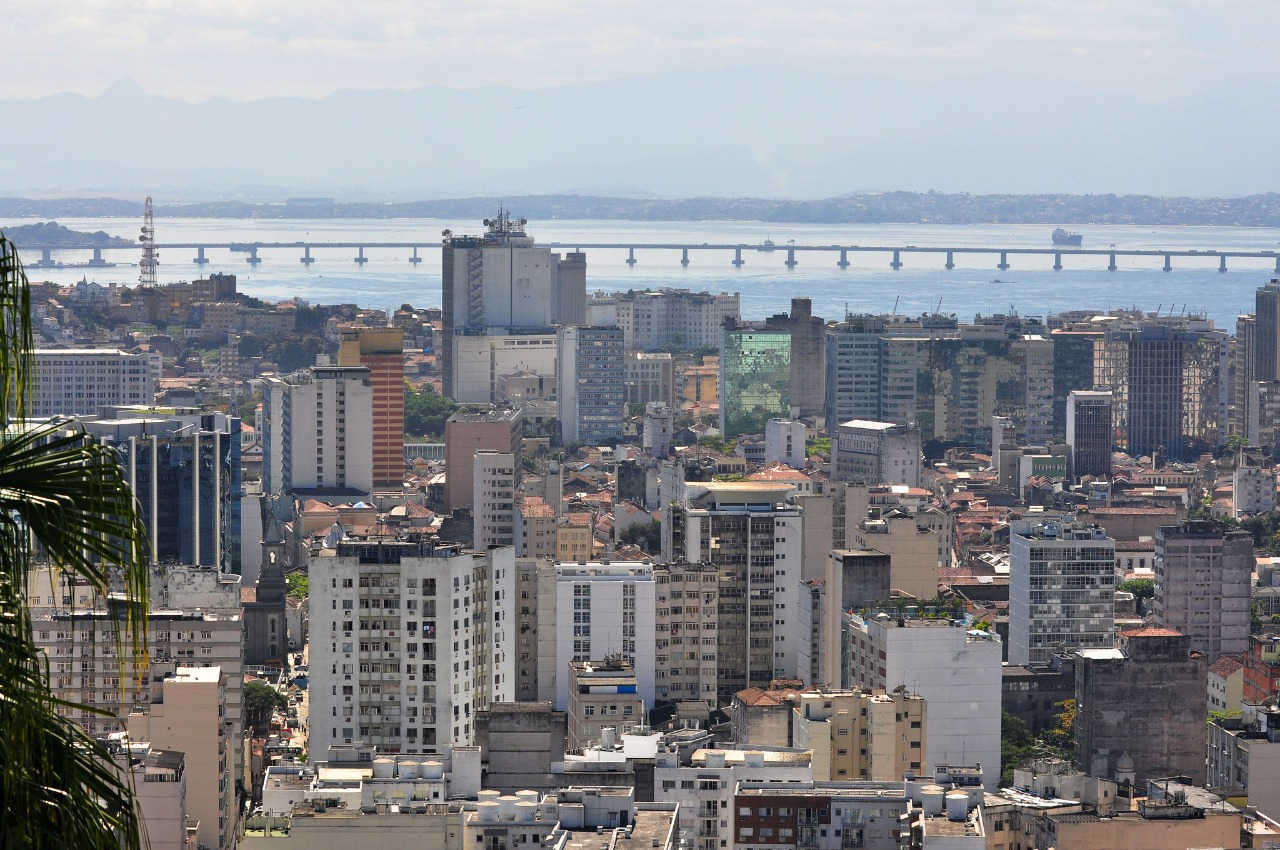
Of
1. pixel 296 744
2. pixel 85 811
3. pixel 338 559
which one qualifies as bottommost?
pixel 296 744

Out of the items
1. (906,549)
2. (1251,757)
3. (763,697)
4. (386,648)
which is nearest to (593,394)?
(906,549)

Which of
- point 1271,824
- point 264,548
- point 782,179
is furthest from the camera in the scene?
point 782,179

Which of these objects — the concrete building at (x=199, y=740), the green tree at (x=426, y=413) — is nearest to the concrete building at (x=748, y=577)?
the concrete building at (x=199, y=740)

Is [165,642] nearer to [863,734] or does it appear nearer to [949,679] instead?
[863,734]

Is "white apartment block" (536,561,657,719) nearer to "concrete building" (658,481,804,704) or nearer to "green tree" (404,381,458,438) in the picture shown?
"concrete building" (658,481,804,704)

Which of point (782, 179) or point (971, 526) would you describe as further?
point (782, 179)

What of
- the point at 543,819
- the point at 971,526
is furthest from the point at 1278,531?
the point at 543,819

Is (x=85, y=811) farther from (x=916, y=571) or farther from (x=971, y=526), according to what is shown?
(x=971, y=526)
